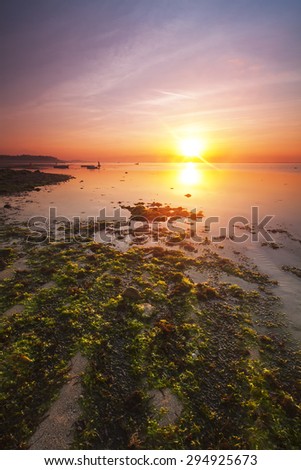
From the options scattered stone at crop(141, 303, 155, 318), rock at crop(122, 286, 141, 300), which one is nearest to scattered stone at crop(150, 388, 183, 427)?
scattered stone at crop(141, 303, 155, 318)

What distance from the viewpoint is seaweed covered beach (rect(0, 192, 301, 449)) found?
5.01 meters

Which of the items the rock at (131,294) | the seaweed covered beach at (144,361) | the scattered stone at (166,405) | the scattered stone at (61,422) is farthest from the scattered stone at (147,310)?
the scattered stone at (61,422)

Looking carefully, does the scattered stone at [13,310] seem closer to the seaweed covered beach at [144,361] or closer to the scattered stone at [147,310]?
the seaweed covered beach at [144,361]

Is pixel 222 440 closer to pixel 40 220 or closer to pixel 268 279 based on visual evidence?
pixel 268 279

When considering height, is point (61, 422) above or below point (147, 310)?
below

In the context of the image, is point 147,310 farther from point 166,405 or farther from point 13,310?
point 13,310

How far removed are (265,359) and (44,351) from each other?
21.3 feet

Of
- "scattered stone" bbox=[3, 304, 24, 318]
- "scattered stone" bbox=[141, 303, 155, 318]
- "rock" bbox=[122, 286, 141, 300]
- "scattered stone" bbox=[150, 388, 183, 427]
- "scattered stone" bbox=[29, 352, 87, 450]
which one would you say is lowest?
"scattered stone" bbox=[150, 388, 183, 427]

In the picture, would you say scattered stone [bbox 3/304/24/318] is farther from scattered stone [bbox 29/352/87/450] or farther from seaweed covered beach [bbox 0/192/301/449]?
scattered stone [bbox 29/352/87/450]

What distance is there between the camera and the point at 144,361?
670 cm

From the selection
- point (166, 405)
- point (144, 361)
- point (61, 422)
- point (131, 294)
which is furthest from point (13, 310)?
point (166, 405)

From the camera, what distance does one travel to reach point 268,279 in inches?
463

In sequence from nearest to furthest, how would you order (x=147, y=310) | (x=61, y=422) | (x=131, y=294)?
(x=61, y=422) < (x=147, y=310) < (x=131, y=294)

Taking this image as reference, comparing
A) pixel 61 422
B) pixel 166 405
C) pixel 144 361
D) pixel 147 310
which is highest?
pixel 147 310
